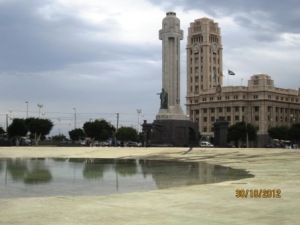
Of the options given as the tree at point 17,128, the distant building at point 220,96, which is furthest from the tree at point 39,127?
the distant building at point 220,96

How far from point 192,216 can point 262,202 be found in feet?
9.13

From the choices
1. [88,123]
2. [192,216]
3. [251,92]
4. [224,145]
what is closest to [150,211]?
[192,216]

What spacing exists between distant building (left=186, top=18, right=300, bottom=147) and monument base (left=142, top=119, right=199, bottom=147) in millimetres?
65538

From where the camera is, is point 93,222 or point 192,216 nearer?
point 93,222

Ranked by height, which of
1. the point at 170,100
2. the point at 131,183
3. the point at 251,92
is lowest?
the point at 131,183

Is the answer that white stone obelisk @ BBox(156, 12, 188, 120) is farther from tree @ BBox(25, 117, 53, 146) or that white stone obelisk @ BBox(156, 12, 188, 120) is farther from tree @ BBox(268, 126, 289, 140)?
tree @ BBox(268, 126, 289, 140)

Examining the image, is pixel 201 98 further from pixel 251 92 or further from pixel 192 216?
pixel 192 216

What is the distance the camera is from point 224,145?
227 feet

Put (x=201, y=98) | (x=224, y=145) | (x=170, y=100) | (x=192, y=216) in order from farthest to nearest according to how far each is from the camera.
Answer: (x=201, y=98)
(x=170, y=100)
(x=224, y=145)
(x=192, y=216)

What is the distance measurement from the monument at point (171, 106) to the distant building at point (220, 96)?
198ft

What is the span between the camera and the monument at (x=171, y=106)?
233ft

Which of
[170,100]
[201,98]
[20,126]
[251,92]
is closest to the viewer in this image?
[170,100]

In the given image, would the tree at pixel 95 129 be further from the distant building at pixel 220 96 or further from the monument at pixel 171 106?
the monument at pixel 171 106

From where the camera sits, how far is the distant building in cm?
14700
